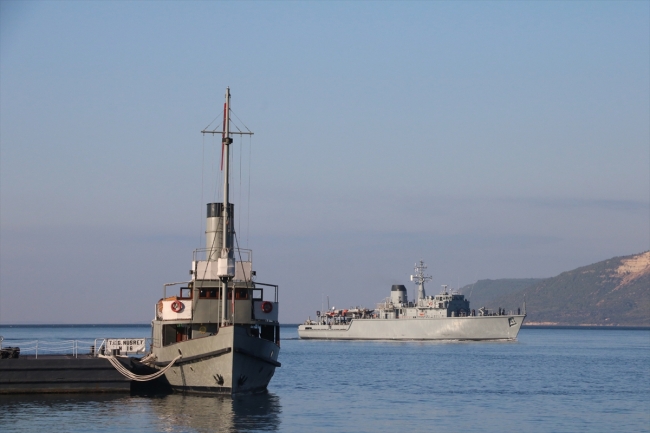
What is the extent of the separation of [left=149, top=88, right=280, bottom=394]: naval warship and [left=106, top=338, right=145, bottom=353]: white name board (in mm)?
1049

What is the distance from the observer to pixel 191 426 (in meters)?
36.5

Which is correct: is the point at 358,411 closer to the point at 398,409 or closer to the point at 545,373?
the point at 398,409

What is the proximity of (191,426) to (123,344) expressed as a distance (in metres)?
14.9

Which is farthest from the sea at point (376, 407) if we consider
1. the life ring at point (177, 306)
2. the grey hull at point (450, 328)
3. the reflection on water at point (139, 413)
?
the grey hull at point (450, 328)

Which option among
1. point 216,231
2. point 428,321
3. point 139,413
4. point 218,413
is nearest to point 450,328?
point 428,321

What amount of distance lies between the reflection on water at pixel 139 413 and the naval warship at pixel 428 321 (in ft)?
277

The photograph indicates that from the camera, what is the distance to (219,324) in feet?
149

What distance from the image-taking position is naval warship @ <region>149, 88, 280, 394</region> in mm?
42844

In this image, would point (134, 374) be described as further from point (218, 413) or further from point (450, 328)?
point (450, 328)

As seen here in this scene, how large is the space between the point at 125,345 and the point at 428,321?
83786mm

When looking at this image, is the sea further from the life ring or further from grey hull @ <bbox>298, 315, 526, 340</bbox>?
grey hull @ <bbox>298, 315, 526, 340</bbox>

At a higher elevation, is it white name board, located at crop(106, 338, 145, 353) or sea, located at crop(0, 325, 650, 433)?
white name board, located at crop(106, 338, 145, 353)

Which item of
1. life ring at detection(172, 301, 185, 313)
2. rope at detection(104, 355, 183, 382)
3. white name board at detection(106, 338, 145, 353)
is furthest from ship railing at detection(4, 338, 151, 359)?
life ring at detection(172, 301, 185, 313)

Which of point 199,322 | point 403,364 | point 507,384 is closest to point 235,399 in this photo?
point 199,322
